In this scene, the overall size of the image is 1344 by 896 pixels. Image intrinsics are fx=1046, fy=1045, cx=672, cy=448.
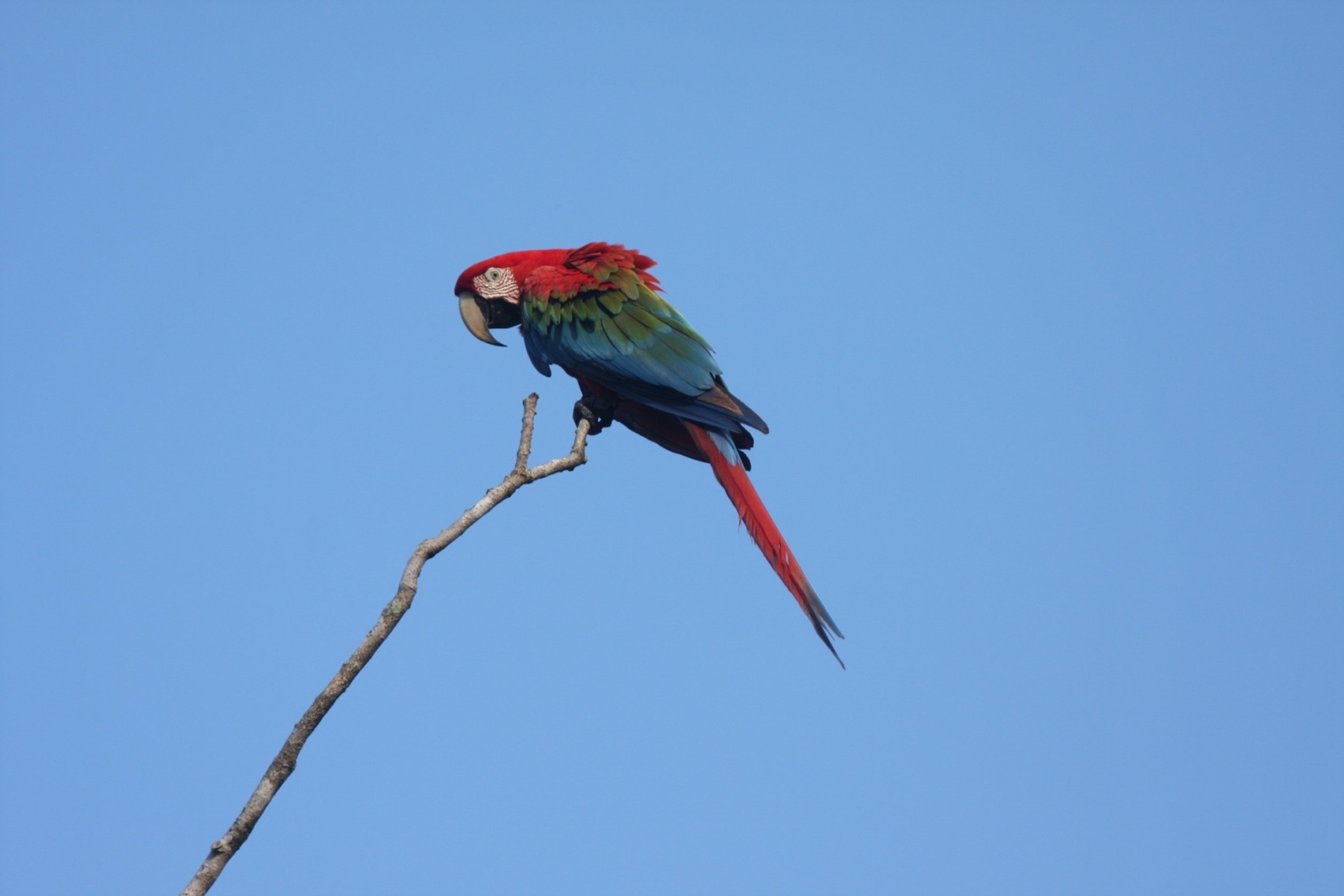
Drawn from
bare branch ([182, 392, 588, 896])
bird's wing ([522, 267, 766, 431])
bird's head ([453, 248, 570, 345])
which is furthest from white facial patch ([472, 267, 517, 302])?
bare branch ([182, 392, 588, 896])

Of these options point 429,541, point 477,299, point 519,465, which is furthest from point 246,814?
point 477,299

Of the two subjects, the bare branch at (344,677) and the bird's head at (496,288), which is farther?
the bird's head at (496,288)

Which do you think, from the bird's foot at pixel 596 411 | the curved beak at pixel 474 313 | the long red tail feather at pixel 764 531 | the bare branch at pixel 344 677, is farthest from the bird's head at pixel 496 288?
the bare branch at pixel 344 677


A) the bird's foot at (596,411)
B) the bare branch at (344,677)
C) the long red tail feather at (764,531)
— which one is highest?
the bird's foot at (596,411)

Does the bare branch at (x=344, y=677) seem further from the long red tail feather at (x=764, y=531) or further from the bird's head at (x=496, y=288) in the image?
the bird's head at (x=496, y=288)

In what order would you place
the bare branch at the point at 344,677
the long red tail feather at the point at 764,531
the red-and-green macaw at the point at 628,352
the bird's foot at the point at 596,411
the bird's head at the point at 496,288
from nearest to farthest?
the bare branch at the point at 344,677
the long red tail feather at the point at 764,531
the red-and-green macaw at the point at 628,352
the bird's foot at the point at 596,411
the bird's head at the point at 496,288

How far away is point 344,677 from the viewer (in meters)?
2.38

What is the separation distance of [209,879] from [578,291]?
3285 millimetres

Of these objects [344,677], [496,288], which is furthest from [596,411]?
[344,677]

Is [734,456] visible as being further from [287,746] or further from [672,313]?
[287,746]

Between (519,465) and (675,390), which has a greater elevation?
(675,390)

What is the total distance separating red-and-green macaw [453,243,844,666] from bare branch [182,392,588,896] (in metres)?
1.28

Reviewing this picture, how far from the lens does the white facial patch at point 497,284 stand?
17.7ft

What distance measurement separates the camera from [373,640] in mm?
2463
